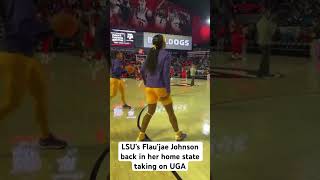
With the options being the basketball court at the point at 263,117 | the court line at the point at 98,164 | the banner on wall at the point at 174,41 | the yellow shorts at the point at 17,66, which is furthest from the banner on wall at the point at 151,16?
the court line at the point at 98,164

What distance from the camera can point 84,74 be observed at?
277 centimetres

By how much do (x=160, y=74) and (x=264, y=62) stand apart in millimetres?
637

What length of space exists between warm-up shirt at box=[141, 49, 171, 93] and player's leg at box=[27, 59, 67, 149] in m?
0.57

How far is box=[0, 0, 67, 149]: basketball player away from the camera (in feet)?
8.77

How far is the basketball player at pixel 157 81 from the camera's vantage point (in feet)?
8.73

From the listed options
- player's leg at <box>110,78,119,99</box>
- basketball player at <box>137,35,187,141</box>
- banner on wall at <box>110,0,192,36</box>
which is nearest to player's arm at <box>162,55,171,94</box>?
basketball player at <box>137,35,187,141</box>

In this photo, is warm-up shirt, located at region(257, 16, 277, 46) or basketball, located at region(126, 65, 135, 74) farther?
warm-up shirt, located at region(257, 16, 277, 46)

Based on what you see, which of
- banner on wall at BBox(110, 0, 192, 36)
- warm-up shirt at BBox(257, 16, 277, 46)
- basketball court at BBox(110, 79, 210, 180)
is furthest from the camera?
warm-up shirt at BBox(257, 16, 277, 46)

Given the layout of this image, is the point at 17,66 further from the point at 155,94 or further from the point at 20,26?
the point at 155,94

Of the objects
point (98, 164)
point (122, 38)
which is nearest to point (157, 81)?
point (122, 38)

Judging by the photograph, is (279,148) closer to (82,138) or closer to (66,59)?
(82,138)

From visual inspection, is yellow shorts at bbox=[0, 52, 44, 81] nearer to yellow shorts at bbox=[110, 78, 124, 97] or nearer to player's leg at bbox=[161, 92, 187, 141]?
yellow shorts at bbox=[110, 78, 124, 97]

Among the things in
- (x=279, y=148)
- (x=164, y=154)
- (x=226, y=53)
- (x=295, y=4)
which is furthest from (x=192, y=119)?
(x=295, y=4)

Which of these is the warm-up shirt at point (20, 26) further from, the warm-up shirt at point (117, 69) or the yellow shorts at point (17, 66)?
the warm-up shirt at point (117, 69)
